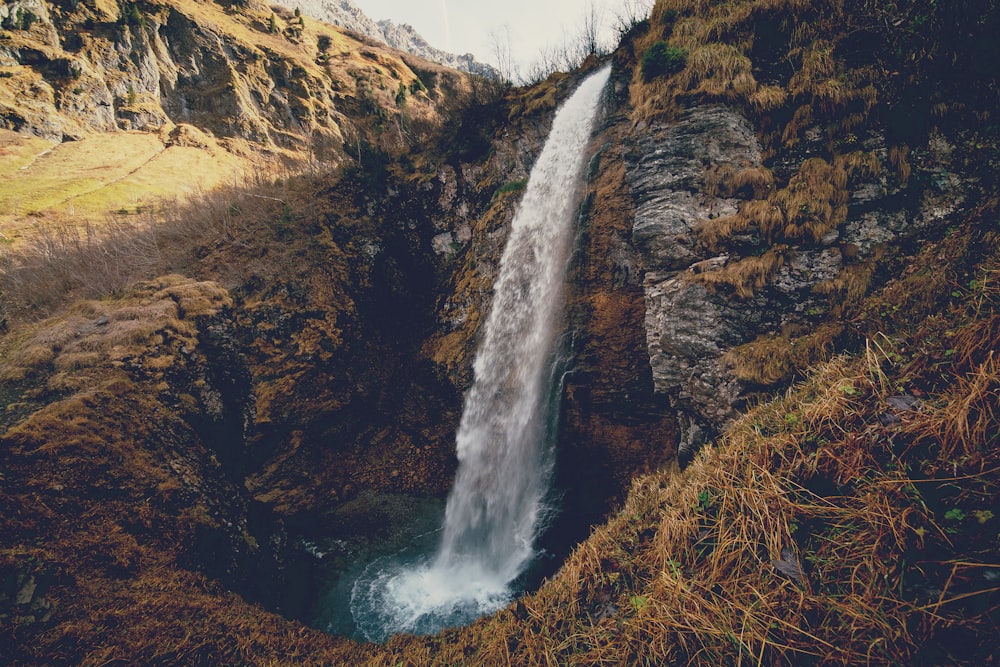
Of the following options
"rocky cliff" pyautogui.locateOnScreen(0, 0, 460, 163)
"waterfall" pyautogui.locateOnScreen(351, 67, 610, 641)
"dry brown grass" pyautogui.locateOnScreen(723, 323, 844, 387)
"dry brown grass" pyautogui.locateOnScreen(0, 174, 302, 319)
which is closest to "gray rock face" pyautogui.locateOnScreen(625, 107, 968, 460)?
"dry brown grass" pyautogui.locateOnScreen(723, 323, 844, 387)

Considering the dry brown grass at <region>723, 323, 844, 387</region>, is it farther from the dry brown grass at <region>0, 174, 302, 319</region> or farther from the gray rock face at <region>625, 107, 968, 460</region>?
the dry brown grass at <region>0, 174, 302, 319</region>

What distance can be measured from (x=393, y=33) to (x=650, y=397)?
7075 inches

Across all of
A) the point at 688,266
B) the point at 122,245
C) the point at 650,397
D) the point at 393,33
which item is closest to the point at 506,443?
the point at 650,397

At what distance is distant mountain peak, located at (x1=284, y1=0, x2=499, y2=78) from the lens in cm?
9931

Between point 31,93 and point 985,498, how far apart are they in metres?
40.8

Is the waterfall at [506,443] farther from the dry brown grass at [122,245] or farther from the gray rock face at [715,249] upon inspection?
the dry brown grass at [122,245]

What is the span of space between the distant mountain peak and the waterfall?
114327mm

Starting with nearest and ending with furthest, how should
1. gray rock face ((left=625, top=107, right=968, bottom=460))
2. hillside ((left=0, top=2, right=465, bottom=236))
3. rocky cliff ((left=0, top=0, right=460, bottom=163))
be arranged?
gray rock face ((left=625, top=107, right=968, bottom=460)) → hillside ((left=0, top=2, right=465, bottom=236)) → rocky cliff ((left=0, top=0, right=460, bottom=163))

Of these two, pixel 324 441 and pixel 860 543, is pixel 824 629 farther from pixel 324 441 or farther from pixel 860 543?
pixel 324 441

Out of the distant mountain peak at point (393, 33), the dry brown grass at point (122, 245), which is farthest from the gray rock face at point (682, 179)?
the distant mountain peak at point (393, 33)

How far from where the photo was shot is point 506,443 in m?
7.89

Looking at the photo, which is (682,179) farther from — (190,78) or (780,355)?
(190,78)

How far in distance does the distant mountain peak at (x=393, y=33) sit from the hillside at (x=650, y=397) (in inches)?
4552

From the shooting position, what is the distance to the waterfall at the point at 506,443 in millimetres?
6590
